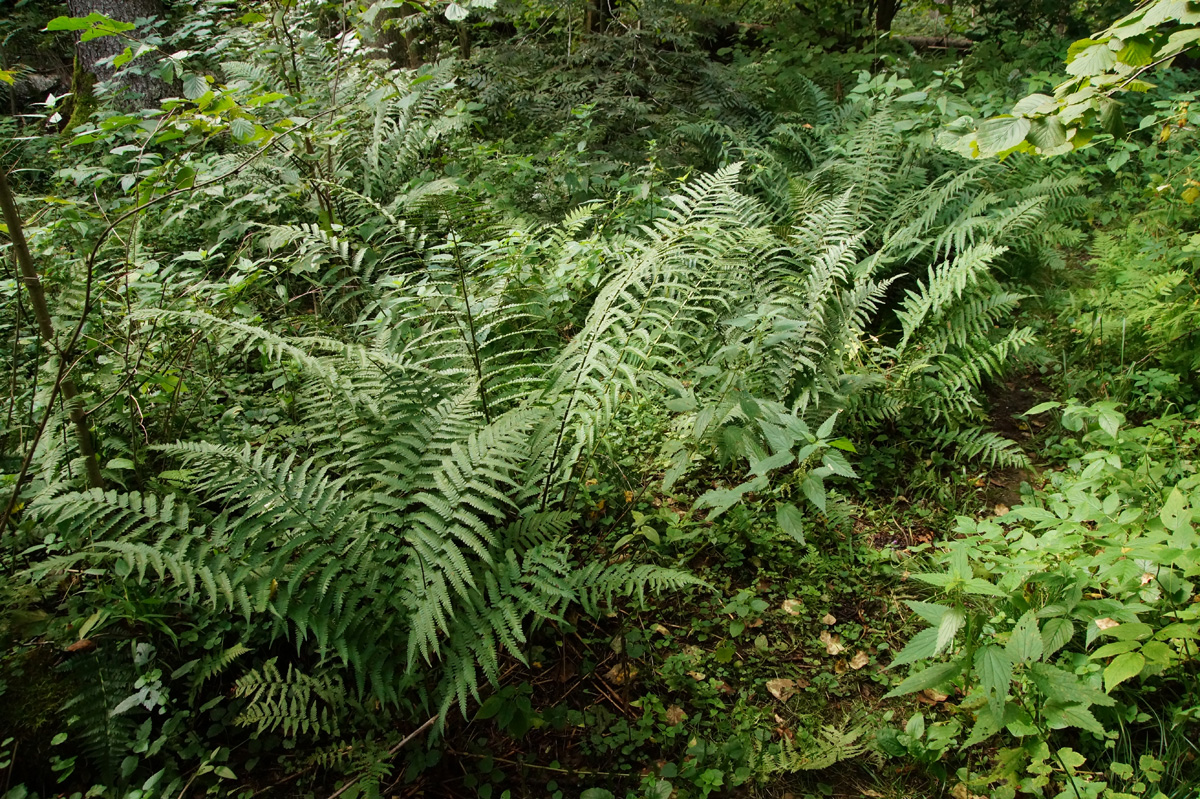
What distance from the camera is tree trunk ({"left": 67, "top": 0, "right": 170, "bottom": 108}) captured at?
17.4ft

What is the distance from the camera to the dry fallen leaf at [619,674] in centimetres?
221

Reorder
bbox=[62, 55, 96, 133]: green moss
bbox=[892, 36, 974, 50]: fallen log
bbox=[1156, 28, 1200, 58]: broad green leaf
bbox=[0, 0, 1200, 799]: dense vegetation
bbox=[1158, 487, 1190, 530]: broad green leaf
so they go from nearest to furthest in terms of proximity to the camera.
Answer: bbox=[1156, 28, 1200, 58]: broad green leaf < bbox=[0, 0, 1200, 799]: dense vegetation < bbox=[1158, 487, 1190, 530]: broad green leaf < bbox=[62, 55, 96, 133]: green moss < bbox=[892, 36, 974, 50]: fallen log

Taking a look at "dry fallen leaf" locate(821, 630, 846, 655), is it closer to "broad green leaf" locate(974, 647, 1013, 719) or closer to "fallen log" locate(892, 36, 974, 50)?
"broad green leaf" locate(974, 647, 1013, 719)

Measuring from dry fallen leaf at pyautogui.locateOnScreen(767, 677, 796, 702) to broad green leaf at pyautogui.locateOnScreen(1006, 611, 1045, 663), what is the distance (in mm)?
715

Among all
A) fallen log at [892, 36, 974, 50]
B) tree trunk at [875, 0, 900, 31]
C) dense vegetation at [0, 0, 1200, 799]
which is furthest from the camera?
fallen log at [892, 36, 974, 50]

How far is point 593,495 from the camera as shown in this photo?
2797mm

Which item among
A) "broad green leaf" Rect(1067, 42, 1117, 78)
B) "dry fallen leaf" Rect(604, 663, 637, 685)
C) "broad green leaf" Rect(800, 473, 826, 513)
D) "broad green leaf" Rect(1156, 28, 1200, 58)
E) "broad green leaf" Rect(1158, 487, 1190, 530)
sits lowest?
"dry fallen leaf" Rect(604, 663, 637, 685)

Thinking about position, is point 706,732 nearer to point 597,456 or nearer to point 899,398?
point 597,456

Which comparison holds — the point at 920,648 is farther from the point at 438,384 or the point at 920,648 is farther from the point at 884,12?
the point at 884,12

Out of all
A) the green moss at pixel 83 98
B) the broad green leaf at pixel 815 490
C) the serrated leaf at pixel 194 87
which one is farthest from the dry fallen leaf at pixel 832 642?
the green moss at pixel 83 98

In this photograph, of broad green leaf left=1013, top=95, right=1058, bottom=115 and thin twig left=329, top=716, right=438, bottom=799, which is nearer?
broad green leaf left=1013, top=95, right=1058, bottom=115

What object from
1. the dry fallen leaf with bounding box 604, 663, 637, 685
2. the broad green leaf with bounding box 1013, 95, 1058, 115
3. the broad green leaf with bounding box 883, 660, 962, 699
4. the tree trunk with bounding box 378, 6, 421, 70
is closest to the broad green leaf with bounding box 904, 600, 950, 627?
the broad green leaf with bounding box 883, 660, 962, 699

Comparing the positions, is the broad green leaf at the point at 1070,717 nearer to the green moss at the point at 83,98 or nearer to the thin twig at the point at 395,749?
the thin twig at the point at 395,749

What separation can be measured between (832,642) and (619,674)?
79cm
